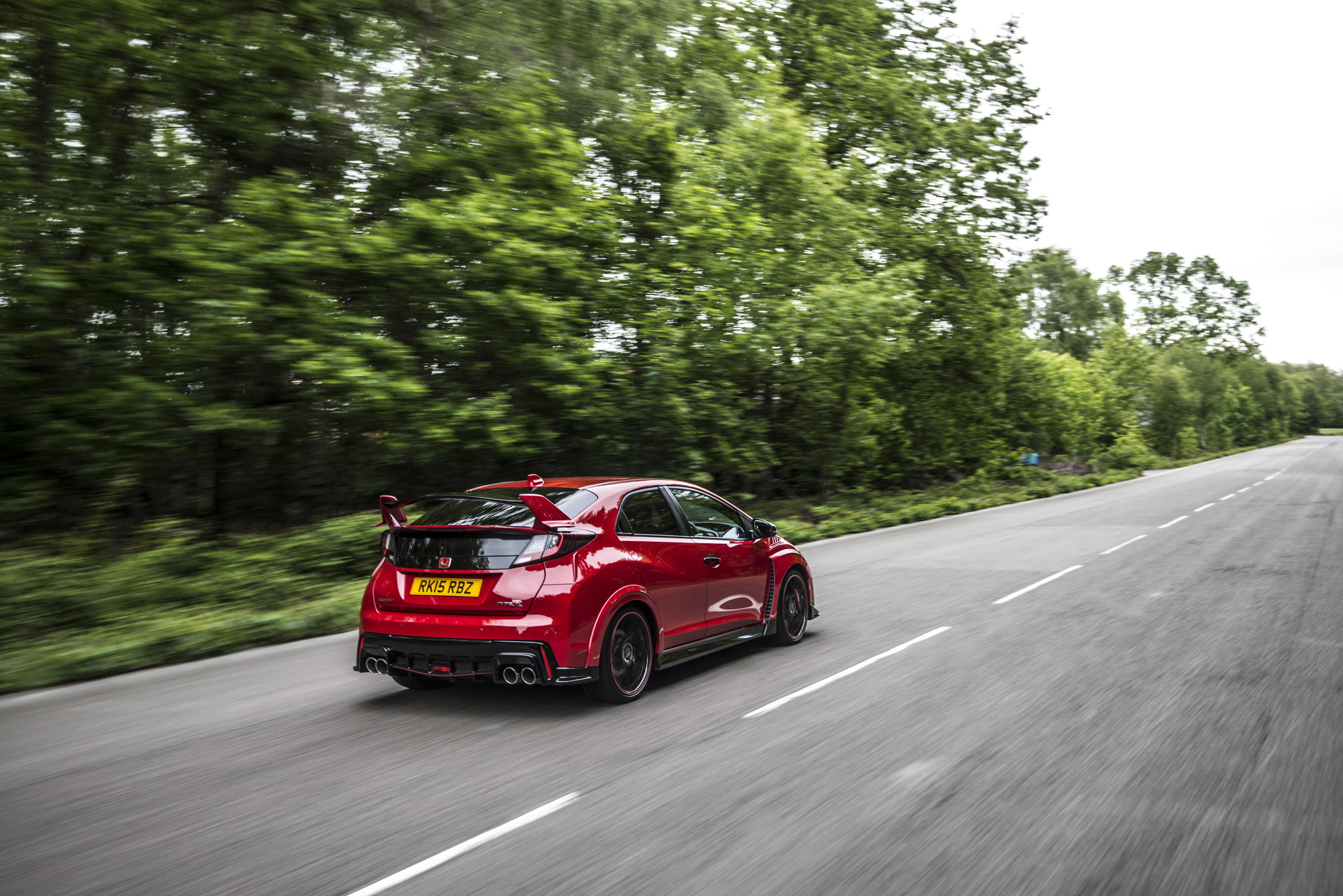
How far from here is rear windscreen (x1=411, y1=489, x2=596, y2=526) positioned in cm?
593

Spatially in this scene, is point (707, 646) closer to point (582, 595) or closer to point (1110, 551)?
point (582, 595)

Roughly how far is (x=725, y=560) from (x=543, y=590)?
6.50 feet

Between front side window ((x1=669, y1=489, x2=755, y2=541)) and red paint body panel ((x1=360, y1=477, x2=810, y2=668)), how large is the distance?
0.51ft

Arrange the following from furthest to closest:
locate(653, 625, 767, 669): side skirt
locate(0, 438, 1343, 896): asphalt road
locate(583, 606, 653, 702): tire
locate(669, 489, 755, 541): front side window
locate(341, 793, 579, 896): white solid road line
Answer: locate(669, 489, 755, 541): front side window → locate(653, 625, 767, 669): side skirt → locate(583, 606, 653, 702): tire → locate(0, 438, 1343, 896): asphalt road → locate(341, 793, 579, 896): white solid road line

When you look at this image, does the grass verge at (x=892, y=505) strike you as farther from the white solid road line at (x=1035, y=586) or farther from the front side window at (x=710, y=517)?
the front side window at (x=710, y=517)

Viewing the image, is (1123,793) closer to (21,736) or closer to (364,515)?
(21,736)

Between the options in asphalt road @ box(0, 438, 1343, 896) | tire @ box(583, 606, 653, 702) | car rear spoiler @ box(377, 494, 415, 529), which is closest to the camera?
asphalt road @ box(0, 438, 1343, 896)

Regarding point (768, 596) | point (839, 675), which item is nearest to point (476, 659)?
point (839, 675)

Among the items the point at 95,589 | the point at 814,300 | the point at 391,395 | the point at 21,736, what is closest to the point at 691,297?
the point at 814,300

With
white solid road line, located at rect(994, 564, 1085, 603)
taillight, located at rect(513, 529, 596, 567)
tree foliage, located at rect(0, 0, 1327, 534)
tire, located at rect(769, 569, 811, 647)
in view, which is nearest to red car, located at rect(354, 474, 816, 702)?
taillight, located at rect(513, 529, 596, 567)

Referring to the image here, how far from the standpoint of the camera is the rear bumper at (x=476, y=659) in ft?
18.2

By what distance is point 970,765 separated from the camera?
482 cm

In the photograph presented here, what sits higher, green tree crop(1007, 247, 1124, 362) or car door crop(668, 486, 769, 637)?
green tree crop(1007, 247, 1124, 362)

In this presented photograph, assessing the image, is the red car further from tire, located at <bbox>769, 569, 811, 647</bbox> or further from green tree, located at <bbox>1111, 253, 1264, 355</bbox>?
green tree, located at <bbox>1111, 253, 1264, 355</bbox>
